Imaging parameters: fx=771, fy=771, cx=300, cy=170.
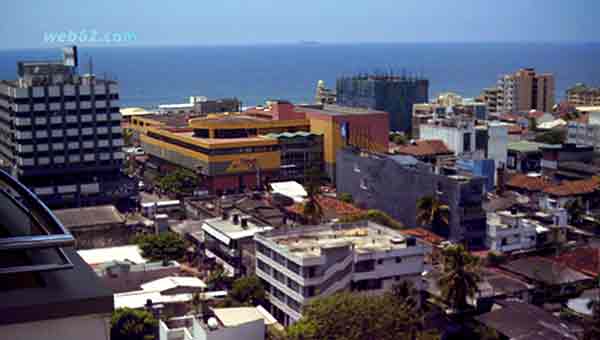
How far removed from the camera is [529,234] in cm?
2416

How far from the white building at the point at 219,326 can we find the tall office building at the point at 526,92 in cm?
4812

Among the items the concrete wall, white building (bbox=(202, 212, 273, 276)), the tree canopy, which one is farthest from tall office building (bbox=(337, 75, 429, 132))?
the concrete wall

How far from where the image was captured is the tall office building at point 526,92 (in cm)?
6016

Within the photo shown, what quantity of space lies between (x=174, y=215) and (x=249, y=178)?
20.0ft

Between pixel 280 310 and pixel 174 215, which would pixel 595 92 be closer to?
pixel 174 215

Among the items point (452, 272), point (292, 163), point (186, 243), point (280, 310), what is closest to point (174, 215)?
point (186, 243)

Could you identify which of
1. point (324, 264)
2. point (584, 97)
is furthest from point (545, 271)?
point (584, 97)

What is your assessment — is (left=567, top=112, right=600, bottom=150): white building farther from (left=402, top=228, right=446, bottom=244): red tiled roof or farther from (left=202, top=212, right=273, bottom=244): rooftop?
(left=202, top=212, right=273, bottom=244): rooftop

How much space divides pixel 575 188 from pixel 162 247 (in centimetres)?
1621

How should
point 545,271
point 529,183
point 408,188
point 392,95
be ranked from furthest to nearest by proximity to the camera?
point 392,95
point 529,183
point 408,188
point 545,271

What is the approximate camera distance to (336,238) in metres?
19.2

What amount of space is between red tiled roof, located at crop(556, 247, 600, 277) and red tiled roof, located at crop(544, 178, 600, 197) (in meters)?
7.20

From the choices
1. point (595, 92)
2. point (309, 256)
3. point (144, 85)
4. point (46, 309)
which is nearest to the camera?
point (46, 309)

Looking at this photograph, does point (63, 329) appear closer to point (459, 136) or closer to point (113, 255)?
Answer: point (113, 255)
